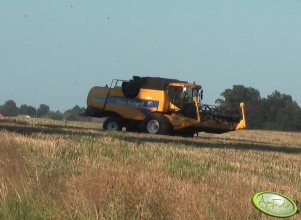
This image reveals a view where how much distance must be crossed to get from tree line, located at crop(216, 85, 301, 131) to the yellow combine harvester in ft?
194

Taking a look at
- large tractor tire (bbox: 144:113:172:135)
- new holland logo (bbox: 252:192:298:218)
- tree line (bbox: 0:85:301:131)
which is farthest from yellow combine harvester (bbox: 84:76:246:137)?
tree line (bbox: 0:85:301:131)

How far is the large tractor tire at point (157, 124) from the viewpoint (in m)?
25.4

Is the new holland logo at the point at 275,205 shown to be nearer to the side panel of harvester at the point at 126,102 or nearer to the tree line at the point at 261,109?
the side panel of harvester at the point at 126,102

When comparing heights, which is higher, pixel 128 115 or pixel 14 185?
pixel 128 115

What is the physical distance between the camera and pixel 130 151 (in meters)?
11.9

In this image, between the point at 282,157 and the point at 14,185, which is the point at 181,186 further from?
the point at 282,157

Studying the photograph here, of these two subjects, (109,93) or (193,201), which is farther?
(109,93)

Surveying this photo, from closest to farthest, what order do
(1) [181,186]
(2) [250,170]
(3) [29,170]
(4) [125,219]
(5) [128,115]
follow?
(4) [125,219], (1) [181,186], (3) [29,170], (2) [250,170], (5) [128,115]

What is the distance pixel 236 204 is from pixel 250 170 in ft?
18.6

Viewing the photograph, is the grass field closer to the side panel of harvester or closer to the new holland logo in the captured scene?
the new holland logo

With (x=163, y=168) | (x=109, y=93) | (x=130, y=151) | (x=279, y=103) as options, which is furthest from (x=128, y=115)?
(x=279, y=103)

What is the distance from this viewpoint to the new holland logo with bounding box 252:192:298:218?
154 inches

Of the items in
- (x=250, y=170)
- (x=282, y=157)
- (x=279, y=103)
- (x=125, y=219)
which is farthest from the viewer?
(x=279, y=103)

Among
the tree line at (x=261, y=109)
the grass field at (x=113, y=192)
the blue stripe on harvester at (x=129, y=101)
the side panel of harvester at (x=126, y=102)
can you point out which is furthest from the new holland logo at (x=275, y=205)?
the tree line at (x=261, y=109)
